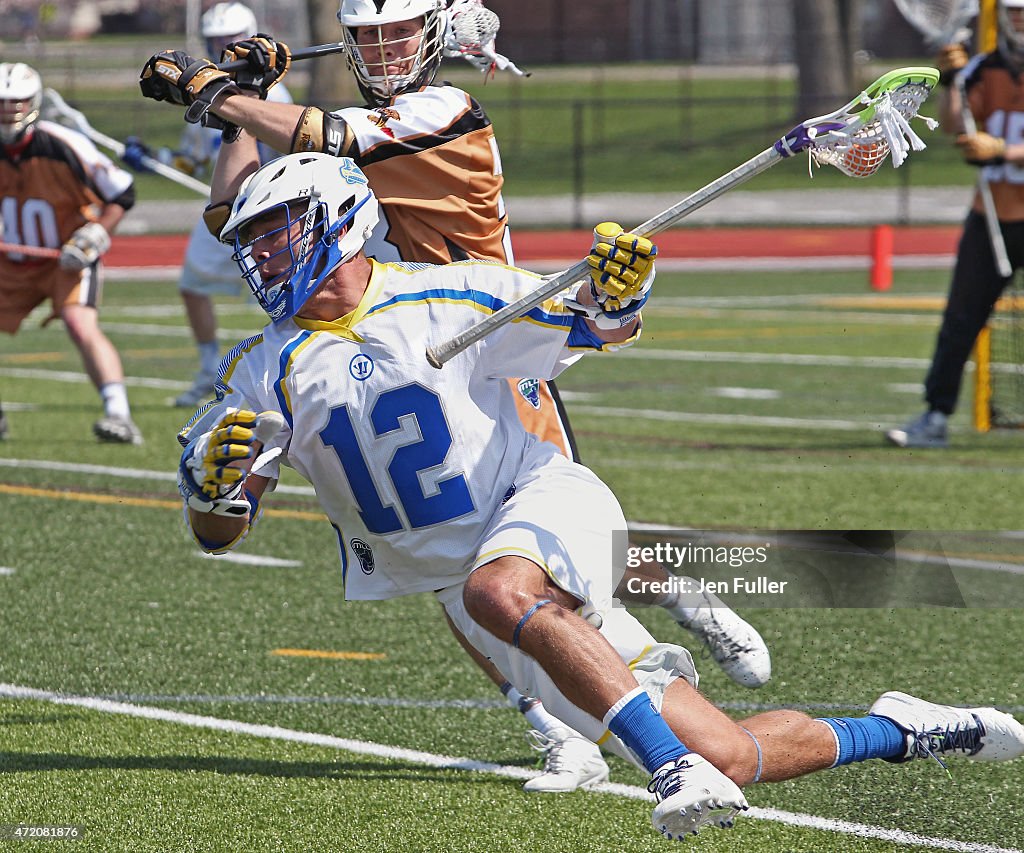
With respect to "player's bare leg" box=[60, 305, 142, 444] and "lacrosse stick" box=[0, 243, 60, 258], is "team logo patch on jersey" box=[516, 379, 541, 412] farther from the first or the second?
"lacrosse stick" box=[0, 243, 60, 258]

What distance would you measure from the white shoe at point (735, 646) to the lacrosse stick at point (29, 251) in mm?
5961

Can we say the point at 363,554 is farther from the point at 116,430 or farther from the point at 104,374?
the point at 104,374

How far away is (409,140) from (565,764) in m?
1.78

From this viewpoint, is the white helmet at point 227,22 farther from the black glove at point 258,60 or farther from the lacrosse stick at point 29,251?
the black glove at point 258,60

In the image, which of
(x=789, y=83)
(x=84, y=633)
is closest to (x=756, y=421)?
(x=84, y=633)

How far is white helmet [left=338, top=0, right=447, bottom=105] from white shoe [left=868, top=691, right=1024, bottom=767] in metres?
2.25

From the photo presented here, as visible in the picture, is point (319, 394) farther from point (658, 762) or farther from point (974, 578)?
point (974, 578)

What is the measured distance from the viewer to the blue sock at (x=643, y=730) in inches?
137

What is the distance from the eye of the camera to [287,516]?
7.89 metres

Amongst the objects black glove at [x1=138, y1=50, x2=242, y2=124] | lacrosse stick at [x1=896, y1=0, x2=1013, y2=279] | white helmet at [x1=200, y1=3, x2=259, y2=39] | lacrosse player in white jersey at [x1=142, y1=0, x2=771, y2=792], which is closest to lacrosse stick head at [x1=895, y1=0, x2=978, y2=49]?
lacrosse stick at [x1=896, y1=0, x2=1013, y2=279]

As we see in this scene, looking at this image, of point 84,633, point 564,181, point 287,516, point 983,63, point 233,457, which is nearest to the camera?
point 233,457

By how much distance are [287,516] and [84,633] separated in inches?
80.7

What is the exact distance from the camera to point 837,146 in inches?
155
